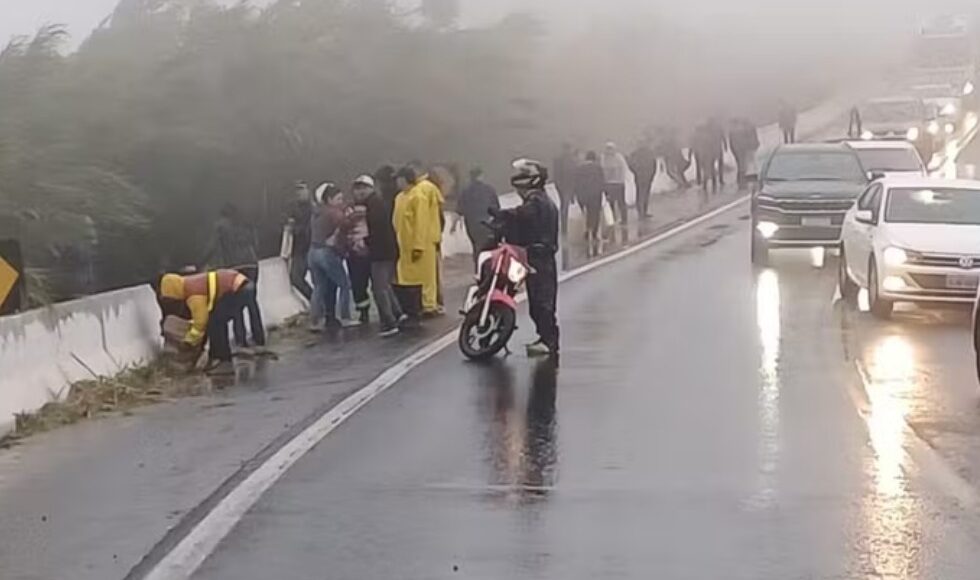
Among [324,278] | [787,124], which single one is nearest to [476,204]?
[324,278]

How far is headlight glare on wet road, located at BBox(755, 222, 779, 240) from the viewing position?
2670 centimetres

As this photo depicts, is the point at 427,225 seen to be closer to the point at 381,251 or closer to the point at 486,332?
the point at 381,251

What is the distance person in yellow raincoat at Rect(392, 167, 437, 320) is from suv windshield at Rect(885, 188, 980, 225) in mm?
5038

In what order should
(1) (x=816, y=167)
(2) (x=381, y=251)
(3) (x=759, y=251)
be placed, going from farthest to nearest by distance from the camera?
(1) (x=816, y=167) → (3) (x=759, y=251) → (2) (x=381, y=251)

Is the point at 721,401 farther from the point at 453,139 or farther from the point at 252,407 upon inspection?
the point at 453,139

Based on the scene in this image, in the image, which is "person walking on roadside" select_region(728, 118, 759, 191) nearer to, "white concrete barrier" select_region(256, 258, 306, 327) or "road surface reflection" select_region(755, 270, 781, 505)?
"road surface reflection" select_region(755, 270, 781, 505)

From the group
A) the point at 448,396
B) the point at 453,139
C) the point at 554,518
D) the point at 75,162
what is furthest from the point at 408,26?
the point at 554,518

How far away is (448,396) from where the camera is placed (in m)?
14.3

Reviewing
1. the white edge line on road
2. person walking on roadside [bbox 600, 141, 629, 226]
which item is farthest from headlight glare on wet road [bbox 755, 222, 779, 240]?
the white edge line on road

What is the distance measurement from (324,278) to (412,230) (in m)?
1.11

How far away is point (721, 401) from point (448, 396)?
2100 millimetres

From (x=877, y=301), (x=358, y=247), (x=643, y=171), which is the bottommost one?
(x=877, y=301)

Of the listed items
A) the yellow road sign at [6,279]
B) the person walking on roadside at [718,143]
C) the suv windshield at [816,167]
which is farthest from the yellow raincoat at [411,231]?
the person walking on roadside at [718,143]

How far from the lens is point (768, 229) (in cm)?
2672
